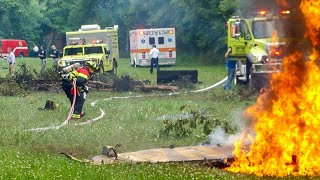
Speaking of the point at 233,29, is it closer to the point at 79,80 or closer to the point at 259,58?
the point at 259,58

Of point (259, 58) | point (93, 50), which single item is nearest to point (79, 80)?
point (259, 58)

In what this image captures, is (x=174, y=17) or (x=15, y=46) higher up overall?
(x=174, y=17)

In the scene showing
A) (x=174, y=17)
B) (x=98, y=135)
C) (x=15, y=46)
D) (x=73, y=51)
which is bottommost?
(x=15, y=46)

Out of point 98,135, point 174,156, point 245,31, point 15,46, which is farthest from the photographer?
point 15,46

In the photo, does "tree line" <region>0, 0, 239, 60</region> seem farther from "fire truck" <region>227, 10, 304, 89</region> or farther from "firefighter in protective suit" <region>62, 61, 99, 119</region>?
"firefighter in protective suit" <region>62, 61, 99, 119</region>

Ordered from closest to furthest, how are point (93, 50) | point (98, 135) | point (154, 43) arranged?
point (98, 135), point (93, 50), point (154, 43)

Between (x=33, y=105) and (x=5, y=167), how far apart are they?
10491 mm

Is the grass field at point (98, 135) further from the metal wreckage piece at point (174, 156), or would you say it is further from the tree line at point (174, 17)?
the tree line at point (174, 17)

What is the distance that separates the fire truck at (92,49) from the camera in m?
30.2

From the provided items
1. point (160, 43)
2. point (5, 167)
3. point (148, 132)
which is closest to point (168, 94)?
point (148, 132)

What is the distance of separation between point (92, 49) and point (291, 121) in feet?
76.4

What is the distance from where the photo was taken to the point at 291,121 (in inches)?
364

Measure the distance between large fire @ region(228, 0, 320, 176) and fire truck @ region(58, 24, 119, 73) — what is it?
17.6m

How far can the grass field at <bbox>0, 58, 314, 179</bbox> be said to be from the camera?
837 centimetres
